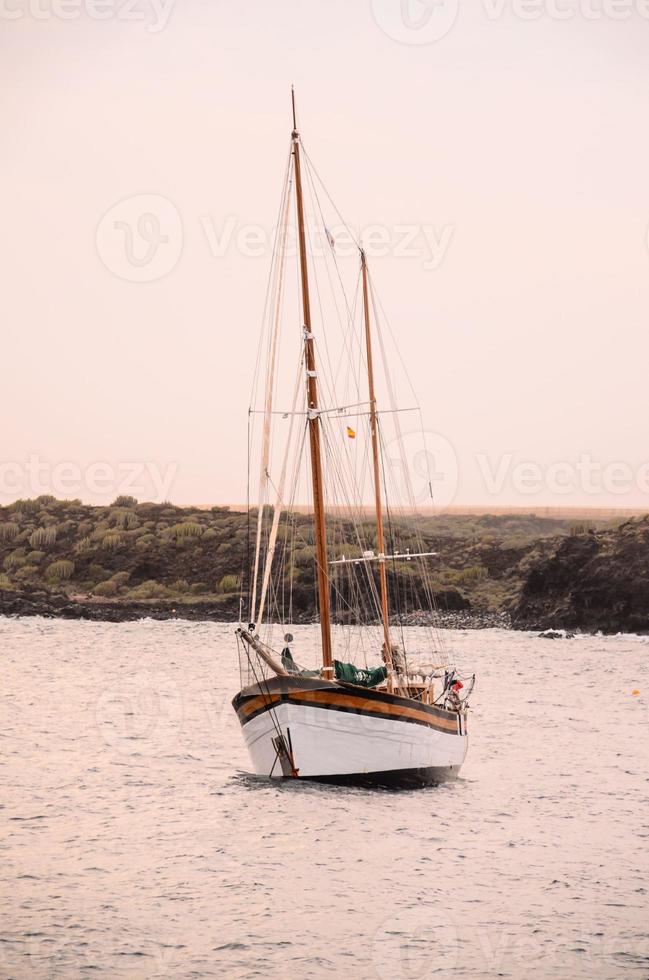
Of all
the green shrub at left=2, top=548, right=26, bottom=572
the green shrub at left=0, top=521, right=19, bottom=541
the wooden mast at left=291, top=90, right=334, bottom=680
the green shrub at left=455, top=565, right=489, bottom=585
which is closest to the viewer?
the wooden mast at left=291, top=90, right=334, bottom=680

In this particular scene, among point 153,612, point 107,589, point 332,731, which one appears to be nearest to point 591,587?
point 153,612

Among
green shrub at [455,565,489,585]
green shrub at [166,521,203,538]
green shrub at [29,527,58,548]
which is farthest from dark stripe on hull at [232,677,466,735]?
green shrub at [29,527,58,548]

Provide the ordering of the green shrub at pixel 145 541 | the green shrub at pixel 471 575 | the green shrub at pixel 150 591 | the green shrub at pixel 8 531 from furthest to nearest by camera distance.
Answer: the green shrub at pixel 8 531
the green shrub at pixel 145 541
the green shrub at pixel 471 575
the green shrub at pixel 150 591

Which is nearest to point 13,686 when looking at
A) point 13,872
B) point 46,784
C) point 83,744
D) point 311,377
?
point 83,744

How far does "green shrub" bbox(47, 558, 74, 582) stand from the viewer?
120m

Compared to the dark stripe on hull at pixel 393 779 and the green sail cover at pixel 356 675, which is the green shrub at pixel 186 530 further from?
the dark stripe on hull at pixel 393 779

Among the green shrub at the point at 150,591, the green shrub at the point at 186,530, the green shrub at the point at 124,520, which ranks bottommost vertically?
the green shrub at the point at 150,591

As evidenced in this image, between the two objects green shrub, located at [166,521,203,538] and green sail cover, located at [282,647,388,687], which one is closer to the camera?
green sail cover, located at [282,647,388,687]

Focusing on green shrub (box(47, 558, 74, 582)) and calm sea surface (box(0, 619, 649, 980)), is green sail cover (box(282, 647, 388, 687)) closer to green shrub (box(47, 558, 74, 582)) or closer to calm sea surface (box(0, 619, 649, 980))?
calm sea surface (box(0, 619, 649, 980))

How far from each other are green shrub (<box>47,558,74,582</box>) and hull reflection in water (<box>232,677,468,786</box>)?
95.3 metres

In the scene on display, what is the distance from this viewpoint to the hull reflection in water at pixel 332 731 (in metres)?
25.8

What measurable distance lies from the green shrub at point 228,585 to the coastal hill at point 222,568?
21 cm

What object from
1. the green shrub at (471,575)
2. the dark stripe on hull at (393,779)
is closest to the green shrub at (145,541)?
the green shrub at (471,575)

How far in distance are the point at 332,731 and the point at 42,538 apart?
4244 inches
